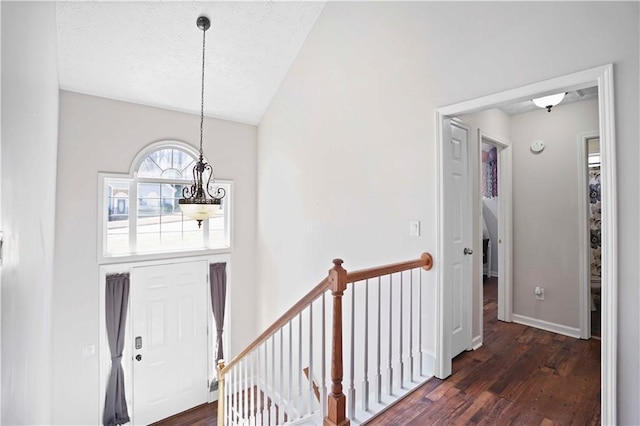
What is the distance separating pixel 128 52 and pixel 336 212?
281cm

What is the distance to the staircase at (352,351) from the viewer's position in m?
1.90

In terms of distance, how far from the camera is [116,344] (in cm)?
394

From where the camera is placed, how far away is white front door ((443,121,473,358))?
2.55 meters

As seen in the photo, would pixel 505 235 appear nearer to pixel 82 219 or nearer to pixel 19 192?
pixel 19 192

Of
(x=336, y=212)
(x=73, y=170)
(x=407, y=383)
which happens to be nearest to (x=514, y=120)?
(x=336, y=212)

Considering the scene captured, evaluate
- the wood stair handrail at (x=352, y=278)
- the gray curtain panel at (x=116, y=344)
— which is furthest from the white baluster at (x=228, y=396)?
the gray curtain panel at (x=116, y=344)

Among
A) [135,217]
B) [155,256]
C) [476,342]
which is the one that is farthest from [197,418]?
[476,342]

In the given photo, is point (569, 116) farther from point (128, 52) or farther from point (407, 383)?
point (128, 52)

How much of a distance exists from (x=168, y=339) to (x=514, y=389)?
13.2 ft

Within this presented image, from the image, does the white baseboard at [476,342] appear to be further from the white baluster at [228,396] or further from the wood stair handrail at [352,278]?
the white baluster at [228,396]

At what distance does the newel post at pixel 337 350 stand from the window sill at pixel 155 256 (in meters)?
3.24

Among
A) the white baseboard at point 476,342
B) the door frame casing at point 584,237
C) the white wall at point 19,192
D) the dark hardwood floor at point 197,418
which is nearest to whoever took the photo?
the white wall at point 19,192

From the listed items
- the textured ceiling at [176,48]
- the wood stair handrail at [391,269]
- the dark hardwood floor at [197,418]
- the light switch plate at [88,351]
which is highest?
the textured ceiling at [176,48]

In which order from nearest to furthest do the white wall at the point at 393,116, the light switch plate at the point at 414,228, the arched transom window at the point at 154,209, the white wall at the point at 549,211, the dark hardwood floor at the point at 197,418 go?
the white wall at the point at 393,116 < the light switch plate at the point at 414,228 < the white wall at the point at 549,211 < the arched transom window at the point at 154,209 < the dark hardwood floor at the point at 197,418
